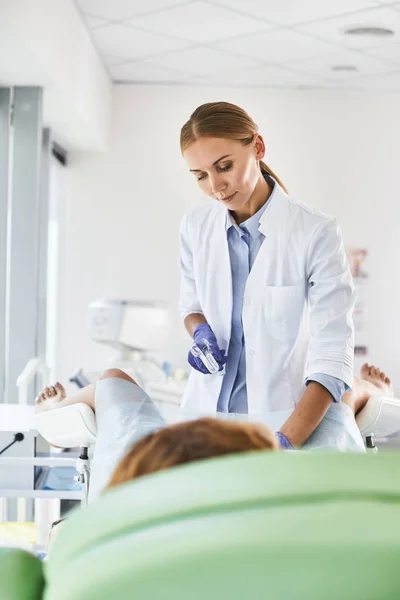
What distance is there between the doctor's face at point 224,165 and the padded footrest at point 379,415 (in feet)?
1.83

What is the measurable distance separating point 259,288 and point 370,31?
108 inches

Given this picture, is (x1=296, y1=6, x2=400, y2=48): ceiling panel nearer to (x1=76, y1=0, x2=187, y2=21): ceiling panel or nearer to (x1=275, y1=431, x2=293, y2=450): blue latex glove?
(x1=76, y1=0, x2=187, y2=21): ceiling panel

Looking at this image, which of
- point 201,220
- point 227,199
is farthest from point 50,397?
point 227,199

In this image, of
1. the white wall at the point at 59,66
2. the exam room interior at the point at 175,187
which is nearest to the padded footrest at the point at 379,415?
the white wall at the point at 59,66

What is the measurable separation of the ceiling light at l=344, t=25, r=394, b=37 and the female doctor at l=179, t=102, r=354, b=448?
96.5 inches

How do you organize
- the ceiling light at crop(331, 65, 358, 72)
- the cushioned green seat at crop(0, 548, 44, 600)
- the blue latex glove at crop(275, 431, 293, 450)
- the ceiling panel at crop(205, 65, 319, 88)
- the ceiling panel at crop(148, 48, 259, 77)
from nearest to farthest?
the cushioned green seat at crop(0, 548, 44, 600)
the blue latex glove at crop(275, 431, 293, 450)
the ceiling panel at crop(148, 48, 259, 77)
the ceiling light at crop(331, 65, 358, 72)
the ceiling panel at crop(205, 65, 319, 88)

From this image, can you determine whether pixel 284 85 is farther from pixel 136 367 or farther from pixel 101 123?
pixel 136 367

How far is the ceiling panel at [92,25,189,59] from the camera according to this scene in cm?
421

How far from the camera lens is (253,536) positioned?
22.0 inches

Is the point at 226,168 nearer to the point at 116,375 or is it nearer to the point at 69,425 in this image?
the point at 116,375

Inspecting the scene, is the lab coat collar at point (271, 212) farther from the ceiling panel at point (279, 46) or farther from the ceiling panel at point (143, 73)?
the ceiling panel at point (143, 73)

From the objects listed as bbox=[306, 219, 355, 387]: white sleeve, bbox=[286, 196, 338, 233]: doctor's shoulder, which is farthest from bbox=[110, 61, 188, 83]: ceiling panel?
bbox=[306, 219, 355, 387]: white sleeve

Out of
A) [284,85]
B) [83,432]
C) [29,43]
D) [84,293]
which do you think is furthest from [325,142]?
[83,432]

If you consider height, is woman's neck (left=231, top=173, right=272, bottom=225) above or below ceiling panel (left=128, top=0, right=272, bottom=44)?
below
